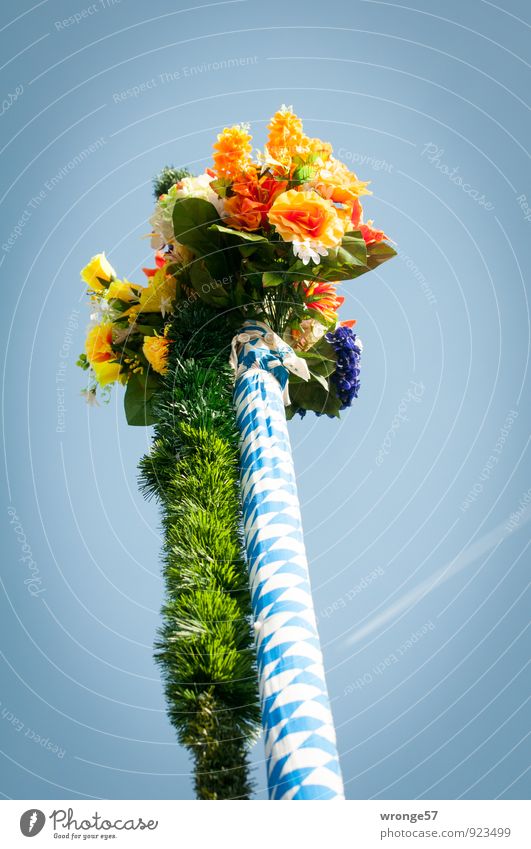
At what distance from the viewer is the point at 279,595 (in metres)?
2.63

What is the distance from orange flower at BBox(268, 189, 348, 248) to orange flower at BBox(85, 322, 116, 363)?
119 cm

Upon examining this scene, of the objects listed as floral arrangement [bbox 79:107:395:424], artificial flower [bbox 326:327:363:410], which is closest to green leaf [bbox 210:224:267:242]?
floral arrangement [bbox 79:107:395:424]

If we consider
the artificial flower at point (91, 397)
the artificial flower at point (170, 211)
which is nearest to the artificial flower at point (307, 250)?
the artificial flower at point (170, 211)

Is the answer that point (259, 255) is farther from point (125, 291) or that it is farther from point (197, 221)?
point (125, 291)

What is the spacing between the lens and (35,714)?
557 centimetres

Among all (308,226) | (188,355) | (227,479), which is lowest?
(227,479)

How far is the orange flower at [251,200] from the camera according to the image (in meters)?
3.80

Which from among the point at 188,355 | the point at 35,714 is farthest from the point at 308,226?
the point at 35,714

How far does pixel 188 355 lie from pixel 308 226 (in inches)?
31.8

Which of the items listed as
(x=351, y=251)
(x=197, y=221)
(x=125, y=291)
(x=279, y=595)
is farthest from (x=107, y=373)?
(x=279, y=595)

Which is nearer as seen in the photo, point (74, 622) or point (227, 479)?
point (227, 479)

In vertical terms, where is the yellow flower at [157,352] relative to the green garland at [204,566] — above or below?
above

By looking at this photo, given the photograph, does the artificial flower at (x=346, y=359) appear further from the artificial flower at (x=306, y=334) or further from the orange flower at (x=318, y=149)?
the orange flower at (x=318, y=149)
